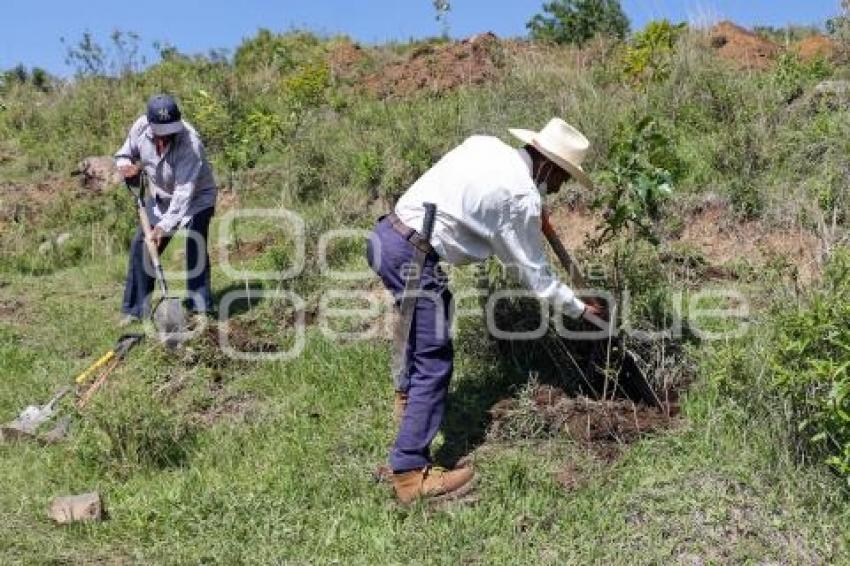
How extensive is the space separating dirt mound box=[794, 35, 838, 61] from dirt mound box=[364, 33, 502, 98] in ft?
10.7

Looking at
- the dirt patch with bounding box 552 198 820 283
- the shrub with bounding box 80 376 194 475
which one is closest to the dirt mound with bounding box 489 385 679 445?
the dirt patch with bounding box 552 198 820 283

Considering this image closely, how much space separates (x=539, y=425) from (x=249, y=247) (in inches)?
182

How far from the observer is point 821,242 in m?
4.43

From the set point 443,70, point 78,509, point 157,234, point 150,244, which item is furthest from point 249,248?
point 78,509

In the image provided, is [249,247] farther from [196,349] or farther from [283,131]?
[196,349]

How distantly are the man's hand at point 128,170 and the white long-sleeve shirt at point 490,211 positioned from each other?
3123 millimetres

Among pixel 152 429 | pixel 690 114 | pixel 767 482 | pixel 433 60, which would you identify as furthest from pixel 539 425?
pixel 433 60

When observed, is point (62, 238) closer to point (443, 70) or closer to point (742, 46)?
point (443, 70)

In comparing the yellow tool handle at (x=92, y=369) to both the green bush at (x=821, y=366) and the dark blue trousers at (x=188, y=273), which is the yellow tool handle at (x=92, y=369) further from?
the green bush at (x=821, y=366)

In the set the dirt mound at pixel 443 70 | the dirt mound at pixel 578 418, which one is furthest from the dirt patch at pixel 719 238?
the dirt mound at pixel 443 70

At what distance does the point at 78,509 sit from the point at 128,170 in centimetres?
310

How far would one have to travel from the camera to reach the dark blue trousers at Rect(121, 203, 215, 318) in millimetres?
6621

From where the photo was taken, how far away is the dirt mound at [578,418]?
14.0ft

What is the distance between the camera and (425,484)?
13.1 ft
